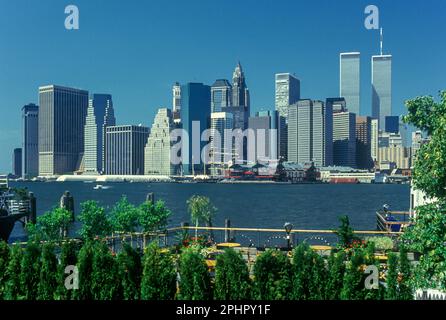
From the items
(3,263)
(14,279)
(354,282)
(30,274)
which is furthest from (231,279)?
(3,263)

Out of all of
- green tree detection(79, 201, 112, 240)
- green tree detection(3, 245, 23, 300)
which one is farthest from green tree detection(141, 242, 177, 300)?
green tree detection(79, 201, 112, 240)

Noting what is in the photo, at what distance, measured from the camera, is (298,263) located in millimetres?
10547

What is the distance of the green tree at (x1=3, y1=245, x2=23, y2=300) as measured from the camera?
1105cm

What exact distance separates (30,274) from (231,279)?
13.4 feet

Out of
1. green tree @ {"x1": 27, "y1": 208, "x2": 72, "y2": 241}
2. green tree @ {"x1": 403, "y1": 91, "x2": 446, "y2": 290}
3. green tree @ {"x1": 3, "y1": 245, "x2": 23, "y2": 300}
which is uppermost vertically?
green tree @ {"x1": 403, "y1": 91, "x2": 446, "y2": 290}

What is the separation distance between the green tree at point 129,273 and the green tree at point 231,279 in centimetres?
159

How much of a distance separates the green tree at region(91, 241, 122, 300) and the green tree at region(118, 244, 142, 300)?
0.37 ft

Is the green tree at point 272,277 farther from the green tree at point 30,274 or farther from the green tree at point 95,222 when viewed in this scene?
the green tree at point 95,222

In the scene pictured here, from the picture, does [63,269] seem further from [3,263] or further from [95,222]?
[95,222]

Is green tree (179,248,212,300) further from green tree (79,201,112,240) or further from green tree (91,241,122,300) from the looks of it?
green tree (79,201,112,240)

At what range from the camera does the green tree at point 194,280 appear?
1048cm

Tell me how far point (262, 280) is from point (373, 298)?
2.10 m

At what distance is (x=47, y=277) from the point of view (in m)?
11.0

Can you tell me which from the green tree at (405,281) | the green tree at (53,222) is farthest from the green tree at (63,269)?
the green tree at (53,222)
